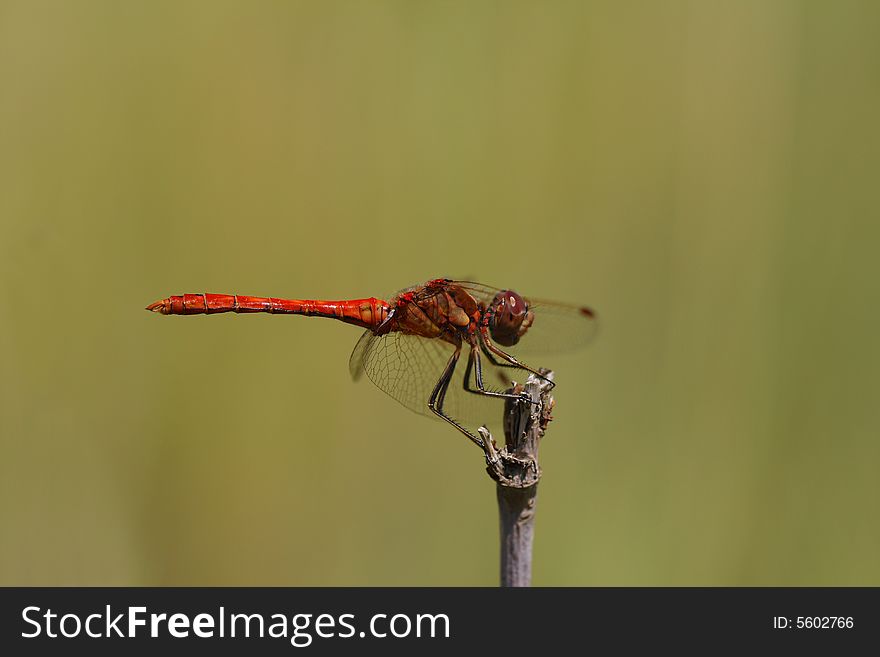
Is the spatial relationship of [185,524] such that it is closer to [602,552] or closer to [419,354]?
[419,354]

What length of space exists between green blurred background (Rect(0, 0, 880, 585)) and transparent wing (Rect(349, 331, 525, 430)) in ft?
1.83

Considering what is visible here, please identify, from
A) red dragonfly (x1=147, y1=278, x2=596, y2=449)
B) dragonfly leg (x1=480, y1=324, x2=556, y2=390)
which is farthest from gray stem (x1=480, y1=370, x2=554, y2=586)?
red dragonfly (x1=147, y1=278, x2=596, y2=449)

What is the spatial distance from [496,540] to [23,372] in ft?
6.18

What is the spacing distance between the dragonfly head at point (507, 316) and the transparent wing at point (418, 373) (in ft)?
0.44

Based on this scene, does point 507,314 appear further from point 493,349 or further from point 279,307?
point 279,307

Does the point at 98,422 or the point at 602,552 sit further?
the point at 602,552

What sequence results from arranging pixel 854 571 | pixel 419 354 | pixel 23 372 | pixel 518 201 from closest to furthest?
pixel 419 354
pixel 23 372
pixel 854 571
pixel 518 201

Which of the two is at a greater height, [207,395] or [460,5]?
[460,5]

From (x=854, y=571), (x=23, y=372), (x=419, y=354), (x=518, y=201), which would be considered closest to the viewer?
(x=419, y=354)

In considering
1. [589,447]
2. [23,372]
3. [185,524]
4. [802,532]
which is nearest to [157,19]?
[23,372]

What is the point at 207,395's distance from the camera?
3.10m

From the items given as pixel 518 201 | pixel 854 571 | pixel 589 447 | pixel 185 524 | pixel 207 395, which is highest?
pixel 518 201

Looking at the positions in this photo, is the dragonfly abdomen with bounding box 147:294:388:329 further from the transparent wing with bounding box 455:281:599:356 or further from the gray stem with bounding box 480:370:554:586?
the gray stem with bounding box 480:370:554:586

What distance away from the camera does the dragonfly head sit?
2.62 m
